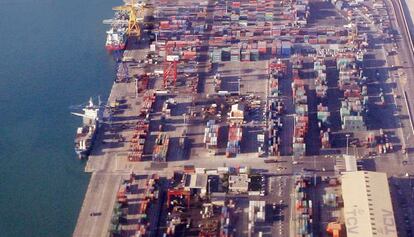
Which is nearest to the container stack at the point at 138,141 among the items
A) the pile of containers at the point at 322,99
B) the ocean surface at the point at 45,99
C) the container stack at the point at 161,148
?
the container stack at the point at 161,148

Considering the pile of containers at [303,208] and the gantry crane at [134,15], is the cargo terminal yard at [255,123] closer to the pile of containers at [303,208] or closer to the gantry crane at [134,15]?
the pile of containers at [303,208]

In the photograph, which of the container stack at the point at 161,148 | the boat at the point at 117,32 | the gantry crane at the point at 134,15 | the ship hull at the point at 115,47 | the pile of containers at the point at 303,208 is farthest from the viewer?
the gantry crane at the point at 134,15

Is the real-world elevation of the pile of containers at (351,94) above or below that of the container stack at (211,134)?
above

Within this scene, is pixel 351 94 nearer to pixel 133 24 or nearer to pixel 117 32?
pixel 133 24

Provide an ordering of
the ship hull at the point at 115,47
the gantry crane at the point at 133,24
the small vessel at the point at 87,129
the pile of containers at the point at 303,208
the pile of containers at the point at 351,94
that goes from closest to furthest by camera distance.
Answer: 1. the pile of containers at the point at 303,208
2. the small vessel at the point at 87,129
3. the pile of containers at the point at 351,94
4. the ship hull at the point at 115,47
5. the gantry crane at the point at 133,24

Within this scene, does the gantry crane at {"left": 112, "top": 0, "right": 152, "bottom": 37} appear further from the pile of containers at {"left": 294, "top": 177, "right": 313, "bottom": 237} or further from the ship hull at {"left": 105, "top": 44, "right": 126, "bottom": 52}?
the pile of containers at {"left": 294, "top": 177, "right": 313, "bottom": 237}

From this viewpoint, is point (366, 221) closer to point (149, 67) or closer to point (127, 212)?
point (127, 212)
